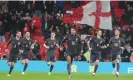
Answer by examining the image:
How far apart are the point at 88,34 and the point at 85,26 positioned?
75 centimetres

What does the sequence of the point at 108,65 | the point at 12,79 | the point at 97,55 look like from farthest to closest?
1. the point at 108,65
2. the point at 97,55
3. the point at 12,79

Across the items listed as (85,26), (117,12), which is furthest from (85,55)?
(117,12)

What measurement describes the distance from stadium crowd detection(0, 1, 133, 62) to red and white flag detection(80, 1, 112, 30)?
443 mm

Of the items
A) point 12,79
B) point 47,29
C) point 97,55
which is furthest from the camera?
point 47,29

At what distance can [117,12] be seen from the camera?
1115 inches

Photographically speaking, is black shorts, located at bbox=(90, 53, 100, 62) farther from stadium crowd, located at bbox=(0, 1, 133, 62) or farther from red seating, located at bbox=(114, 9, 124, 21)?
red seating, located at bbox=(114, 9, 124, 21)

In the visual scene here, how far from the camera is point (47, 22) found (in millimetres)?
27094

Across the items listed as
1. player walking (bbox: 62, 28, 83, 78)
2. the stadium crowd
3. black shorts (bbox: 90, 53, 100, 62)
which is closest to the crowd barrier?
the stadium crowd

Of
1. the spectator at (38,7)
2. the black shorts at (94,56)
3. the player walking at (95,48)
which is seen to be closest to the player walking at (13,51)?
the player walking at (95,48)

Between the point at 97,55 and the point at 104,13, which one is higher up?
the point at 104,13

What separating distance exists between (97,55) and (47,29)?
7461 millimetres

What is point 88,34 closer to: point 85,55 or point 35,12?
point 85,55

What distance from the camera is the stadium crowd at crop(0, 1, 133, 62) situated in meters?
25.9

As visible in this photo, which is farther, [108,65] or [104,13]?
[104,13]
